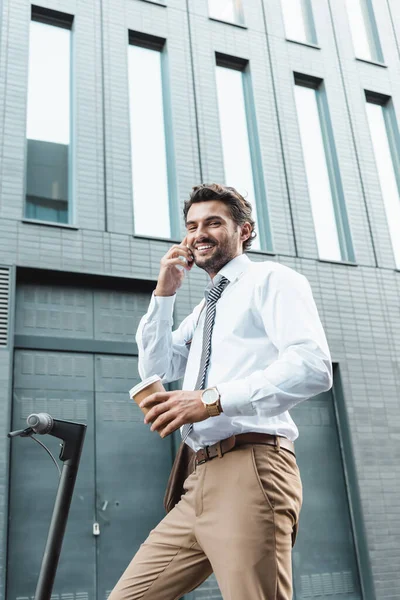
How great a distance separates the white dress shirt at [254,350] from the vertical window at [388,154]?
7432 millimetres

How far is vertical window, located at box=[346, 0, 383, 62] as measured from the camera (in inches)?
420

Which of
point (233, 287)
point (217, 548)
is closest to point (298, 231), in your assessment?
point (233, 287)

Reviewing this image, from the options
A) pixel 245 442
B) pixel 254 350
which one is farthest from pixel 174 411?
pixel 254 350

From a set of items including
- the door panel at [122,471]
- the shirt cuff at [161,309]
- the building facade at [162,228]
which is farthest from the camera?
the building facade at [162,228]

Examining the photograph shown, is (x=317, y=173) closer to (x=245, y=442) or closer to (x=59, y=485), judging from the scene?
(x=59, y=485)

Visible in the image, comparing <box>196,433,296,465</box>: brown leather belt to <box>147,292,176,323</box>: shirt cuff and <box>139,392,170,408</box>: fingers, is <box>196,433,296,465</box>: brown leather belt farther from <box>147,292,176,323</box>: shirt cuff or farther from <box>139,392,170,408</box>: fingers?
<box>147,292,176,323</box>: shirt cuff

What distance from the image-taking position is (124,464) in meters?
6.64

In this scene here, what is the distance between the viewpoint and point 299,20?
10203 mm

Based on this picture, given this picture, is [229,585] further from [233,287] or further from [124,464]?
[124,464]

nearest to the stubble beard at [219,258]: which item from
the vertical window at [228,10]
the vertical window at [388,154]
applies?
the vertical window at [388,154]

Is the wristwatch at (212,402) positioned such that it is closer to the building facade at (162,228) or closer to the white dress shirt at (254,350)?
the white dress shirt at (254,350)

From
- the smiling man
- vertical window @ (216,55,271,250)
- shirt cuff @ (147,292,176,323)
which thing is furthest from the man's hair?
vertical window @ (216,55,271,250)

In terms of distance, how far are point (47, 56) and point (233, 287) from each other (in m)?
6.89

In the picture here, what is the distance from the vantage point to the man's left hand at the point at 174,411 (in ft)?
6.14
